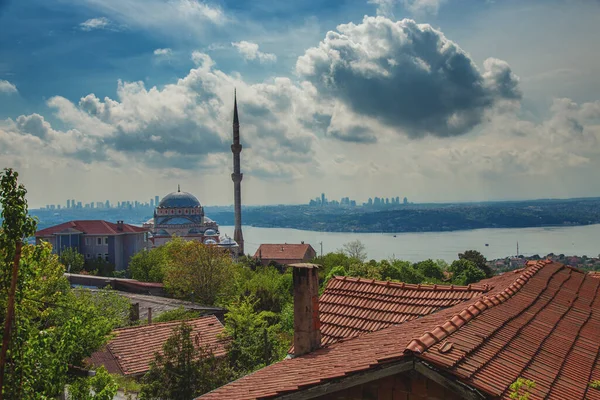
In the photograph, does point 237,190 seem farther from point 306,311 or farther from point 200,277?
point 306,311

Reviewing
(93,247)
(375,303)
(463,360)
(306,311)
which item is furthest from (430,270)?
(463,360)

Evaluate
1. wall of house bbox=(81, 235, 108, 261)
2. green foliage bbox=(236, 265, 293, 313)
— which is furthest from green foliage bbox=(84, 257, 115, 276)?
green foliage bbox=(236, 265, 293, 313)

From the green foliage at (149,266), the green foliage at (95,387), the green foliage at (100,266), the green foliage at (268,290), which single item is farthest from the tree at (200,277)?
the green foliage at (95,387)

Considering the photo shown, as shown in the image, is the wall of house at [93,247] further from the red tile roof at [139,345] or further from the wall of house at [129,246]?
the red tile roof at [139,345]

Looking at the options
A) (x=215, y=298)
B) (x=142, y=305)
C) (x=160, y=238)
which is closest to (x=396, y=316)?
(x=142, y=305)

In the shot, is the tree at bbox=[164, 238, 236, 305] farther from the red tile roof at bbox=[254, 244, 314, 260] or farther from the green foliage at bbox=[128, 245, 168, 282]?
the red tile roof at bbox=[254, 244, 314, 260]

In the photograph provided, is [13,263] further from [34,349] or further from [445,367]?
[445,367]
